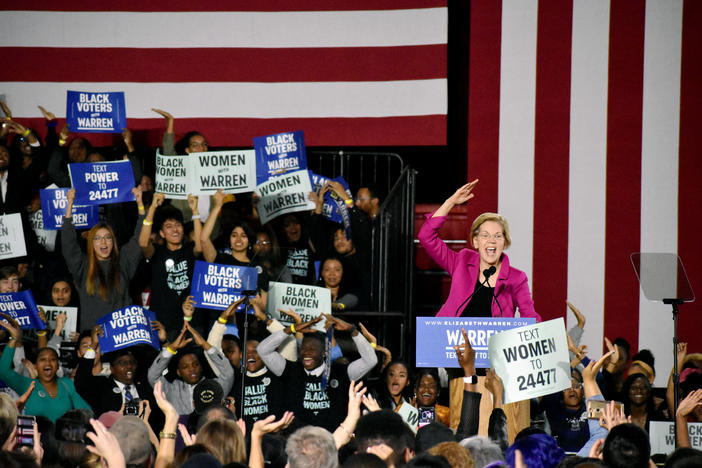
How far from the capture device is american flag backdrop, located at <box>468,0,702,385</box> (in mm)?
9367

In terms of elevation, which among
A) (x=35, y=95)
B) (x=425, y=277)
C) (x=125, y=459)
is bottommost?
(x=125, y=459)

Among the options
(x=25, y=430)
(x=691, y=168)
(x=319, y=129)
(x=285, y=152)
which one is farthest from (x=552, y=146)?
(x=25, y=430)

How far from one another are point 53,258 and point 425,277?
3411mm

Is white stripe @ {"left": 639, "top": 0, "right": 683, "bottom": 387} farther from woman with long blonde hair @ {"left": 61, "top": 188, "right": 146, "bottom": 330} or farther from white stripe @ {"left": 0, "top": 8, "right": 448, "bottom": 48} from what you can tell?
woman with long blonde hair @ {"left": 61, "top": 188, "right": 146, "bottom": 330}

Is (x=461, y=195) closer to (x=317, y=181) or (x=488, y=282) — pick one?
(x=488, y=282)

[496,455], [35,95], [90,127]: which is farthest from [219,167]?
[496,455]

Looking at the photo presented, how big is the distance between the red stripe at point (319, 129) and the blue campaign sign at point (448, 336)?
4.81m

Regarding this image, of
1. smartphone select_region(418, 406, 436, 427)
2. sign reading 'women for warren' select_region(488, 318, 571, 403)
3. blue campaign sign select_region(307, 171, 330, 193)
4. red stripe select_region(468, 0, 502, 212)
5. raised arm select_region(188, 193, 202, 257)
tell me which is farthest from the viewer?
red stripe select_region(468, 0, 502, 212)

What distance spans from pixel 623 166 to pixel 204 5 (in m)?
4.46

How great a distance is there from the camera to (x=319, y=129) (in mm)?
10156

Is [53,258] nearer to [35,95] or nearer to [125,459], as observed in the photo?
[35,95]

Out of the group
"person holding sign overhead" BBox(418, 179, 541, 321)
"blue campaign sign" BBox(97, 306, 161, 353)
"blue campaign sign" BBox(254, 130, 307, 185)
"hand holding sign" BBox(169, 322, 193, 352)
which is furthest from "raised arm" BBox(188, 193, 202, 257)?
"person holding sign overhead" BBox(418, 179, 541, 321)

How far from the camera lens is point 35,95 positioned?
410 inches

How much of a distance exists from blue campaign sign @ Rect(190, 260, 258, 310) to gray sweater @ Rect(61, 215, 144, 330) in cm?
78
